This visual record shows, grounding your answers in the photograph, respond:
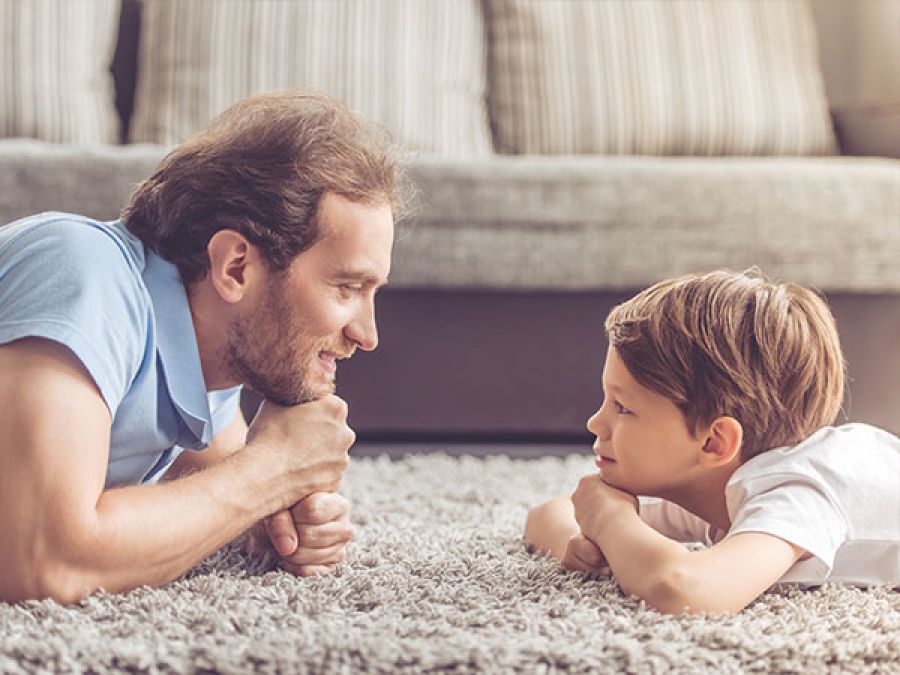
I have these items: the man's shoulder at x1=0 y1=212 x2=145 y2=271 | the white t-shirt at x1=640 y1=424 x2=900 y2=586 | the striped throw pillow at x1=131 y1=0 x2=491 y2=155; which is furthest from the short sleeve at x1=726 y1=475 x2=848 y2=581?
the striped throw pillow at x1=131 y1=0 x2=491 y2=155

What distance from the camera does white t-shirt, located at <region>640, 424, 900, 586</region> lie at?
1049 millimetres

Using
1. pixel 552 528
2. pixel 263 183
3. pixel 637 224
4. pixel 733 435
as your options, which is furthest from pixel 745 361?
pixel 637 224

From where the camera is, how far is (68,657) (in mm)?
835

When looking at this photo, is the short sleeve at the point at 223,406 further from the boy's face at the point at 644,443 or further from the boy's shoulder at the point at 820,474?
the boy's shoulder at the point at 820,474

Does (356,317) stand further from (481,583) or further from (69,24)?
(69,24)

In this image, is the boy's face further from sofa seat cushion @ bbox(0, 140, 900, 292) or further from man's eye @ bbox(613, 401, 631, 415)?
sofa seat cushion @ bbox(0, 140, 900, 292)

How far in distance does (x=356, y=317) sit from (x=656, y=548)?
1.25 feet

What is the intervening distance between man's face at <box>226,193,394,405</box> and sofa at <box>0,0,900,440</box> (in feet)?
1.96

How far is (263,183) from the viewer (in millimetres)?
1161

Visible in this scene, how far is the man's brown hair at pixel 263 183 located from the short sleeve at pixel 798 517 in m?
0.48

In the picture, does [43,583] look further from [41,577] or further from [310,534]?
[310,534]

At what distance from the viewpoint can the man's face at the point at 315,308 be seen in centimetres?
116

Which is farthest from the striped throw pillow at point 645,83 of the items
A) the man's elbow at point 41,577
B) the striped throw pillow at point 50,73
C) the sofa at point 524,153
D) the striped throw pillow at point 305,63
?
the man's elbow at point 41,577

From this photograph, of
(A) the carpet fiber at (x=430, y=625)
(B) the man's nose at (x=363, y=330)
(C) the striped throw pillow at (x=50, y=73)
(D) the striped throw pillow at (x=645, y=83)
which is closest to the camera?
(A) the carpet fiber at (x=430, y=625)
